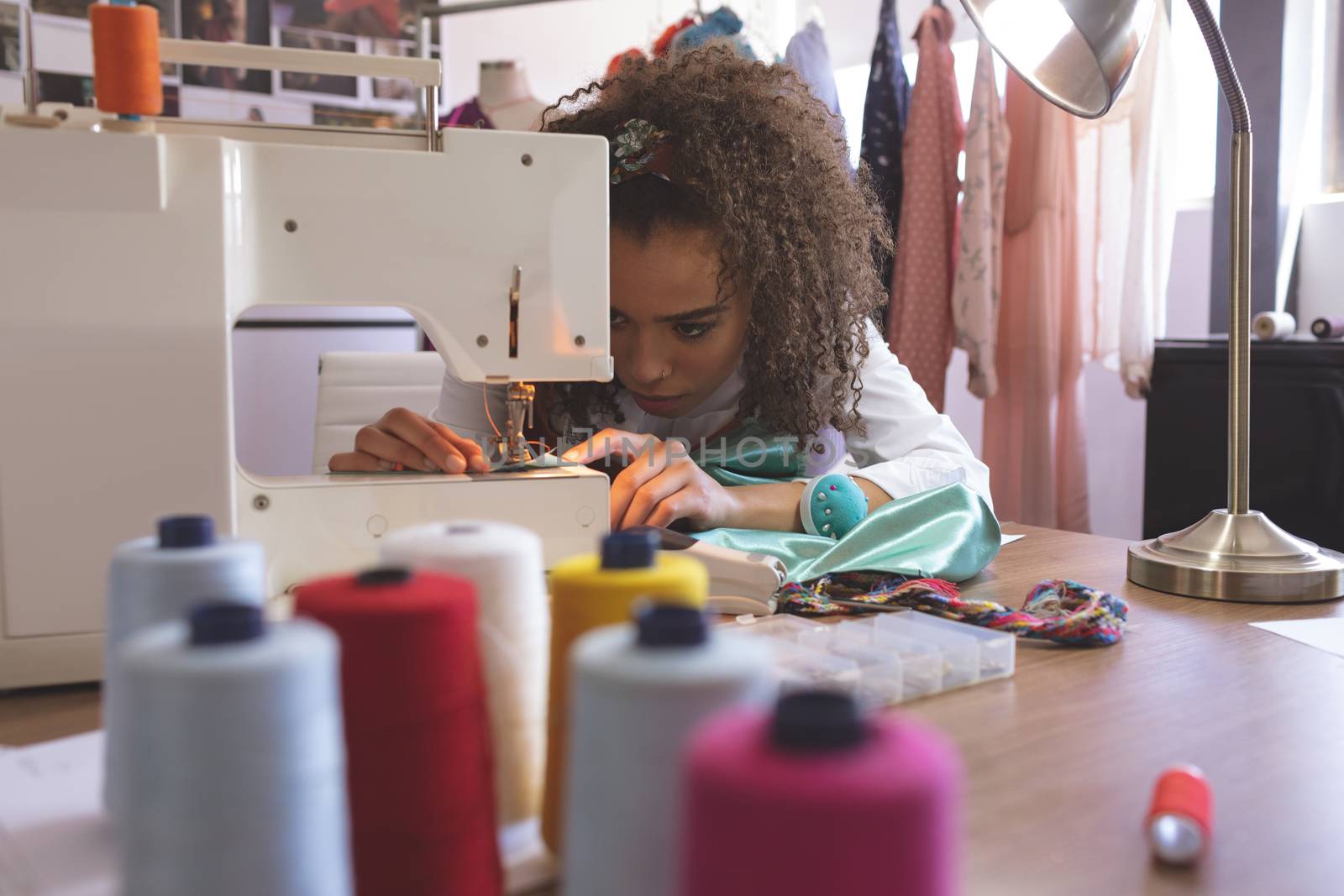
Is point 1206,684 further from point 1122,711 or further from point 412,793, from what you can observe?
point 412,793

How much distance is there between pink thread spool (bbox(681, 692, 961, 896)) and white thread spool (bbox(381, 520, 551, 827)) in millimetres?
188

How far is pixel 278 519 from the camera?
36.6 inches

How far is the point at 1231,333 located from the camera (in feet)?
3.67

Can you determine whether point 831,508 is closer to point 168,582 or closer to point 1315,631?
point 1315,631

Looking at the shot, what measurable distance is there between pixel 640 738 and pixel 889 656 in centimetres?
43

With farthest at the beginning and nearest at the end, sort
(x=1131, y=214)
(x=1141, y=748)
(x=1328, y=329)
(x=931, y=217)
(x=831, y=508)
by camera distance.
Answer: (x=931, y=217)
(x=1131, y=214)
(x=1328, y=329)
(x=831, y=508)
(x=1141, y=748)

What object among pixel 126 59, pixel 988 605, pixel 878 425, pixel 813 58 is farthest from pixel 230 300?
pixel 813 58

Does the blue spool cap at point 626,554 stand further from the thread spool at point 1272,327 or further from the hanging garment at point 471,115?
the hanging garment at point 471,115

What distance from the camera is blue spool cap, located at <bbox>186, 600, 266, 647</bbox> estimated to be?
0.35 m

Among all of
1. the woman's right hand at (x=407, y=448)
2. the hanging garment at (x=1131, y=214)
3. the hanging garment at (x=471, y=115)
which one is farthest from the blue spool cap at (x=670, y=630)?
the hanging garment at (x=471, y=115)

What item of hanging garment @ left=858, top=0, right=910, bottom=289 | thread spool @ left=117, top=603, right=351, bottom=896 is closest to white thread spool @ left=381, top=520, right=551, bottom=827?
thread spool @ left=117, top=603, right=351, bottom=896

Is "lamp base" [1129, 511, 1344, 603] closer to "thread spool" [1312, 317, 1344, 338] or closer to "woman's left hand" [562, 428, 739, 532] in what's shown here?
"woman's left hand" [562, 428, 739, 532]

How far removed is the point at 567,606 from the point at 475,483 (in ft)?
1.73

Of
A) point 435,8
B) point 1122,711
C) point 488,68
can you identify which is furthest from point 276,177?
point 488,68
